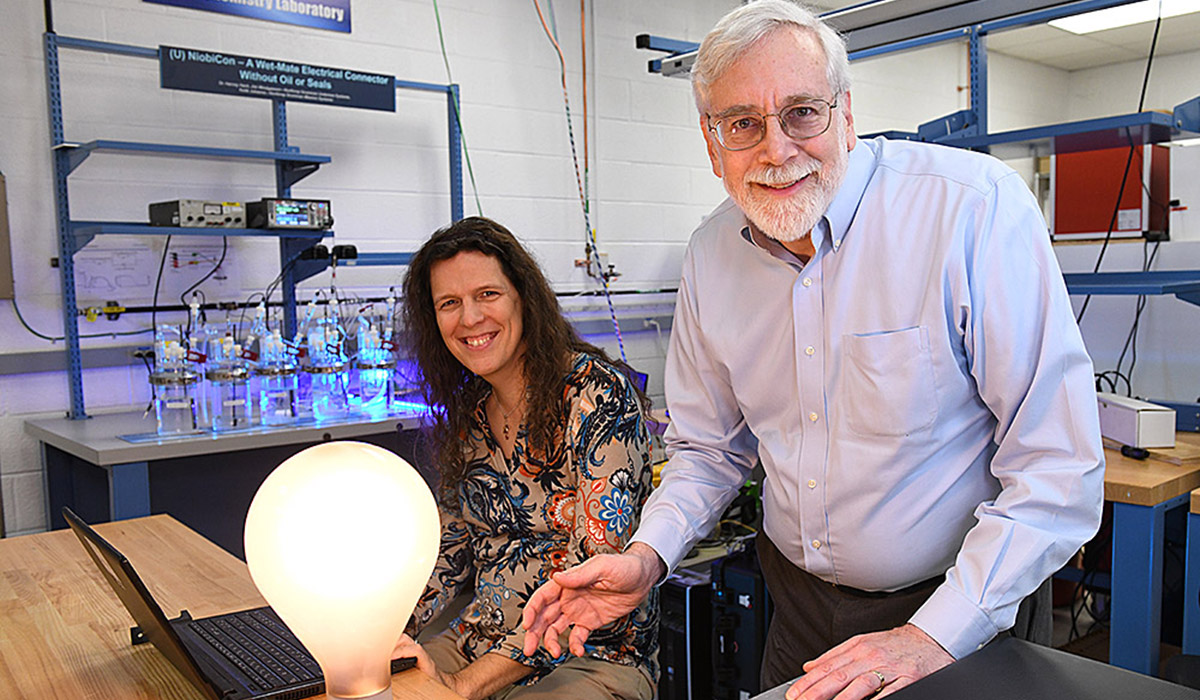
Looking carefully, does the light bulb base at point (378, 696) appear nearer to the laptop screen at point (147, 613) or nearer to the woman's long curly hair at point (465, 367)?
the laptop screen at point (147, 613)

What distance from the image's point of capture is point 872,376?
120cm

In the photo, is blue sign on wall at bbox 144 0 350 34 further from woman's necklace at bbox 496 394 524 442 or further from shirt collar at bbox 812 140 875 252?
shirt collar at bbox 812 140 875 252

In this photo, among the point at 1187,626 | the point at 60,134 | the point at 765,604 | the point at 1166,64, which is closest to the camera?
the point at 1187,626

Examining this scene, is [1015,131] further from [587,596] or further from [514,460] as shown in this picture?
[587,596]

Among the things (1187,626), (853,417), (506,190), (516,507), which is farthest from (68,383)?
(1187,626)

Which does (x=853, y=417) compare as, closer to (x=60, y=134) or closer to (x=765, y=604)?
(x=765, y=604)

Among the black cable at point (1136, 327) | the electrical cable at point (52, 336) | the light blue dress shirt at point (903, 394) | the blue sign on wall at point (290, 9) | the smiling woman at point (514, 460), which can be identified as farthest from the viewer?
the black cable at point (1136, 327)

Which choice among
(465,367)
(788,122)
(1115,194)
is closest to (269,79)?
(465,367)

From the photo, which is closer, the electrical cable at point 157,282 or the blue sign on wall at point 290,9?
the electrical cable at point 157,282

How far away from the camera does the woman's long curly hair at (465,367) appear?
1593mm

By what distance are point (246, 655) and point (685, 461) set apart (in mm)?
633

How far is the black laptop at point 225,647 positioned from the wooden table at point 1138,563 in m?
1.61

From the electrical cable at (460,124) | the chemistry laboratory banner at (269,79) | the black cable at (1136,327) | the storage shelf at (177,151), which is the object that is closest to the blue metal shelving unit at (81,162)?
the storage shelf at (177,151)

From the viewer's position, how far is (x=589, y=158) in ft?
15.0
